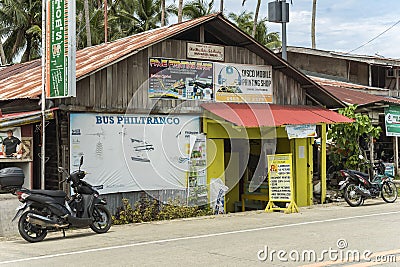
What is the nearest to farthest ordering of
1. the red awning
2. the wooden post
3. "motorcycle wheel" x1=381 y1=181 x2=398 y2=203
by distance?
the red awning
"motorcycle wheel" x1=381 y1=181 x2=398 y2=203
the wooden post

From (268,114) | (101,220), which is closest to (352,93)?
(268,114)

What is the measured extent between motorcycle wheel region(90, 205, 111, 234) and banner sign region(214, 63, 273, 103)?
499 cm

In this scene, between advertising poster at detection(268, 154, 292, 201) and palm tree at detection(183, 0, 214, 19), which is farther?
palm tree at detection(183, 0, 214, 19)

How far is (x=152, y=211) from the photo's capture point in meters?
14.5

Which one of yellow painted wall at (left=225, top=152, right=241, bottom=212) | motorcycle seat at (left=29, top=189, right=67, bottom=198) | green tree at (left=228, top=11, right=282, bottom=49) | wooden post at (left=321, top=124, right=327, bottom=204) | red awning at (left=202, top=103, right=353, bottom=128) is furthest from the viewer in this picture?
green tree at (left=228, top=11, right=282, bottom=49)

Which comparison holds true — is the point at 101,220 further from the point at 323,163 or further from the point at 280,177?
the point at 323,163

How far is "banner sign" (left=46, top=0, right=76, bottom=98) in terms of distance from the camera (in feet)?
41.0

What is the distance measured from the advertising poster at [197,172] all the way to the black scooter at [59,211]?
347 centimetres

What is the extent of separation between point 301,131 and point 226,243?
6.43m

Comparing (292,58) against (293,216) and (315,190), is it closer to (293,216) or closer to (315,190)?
(315,190)

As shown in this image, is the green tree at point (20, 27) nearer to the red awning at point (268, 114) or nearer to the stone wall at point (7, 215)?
the red awning at point (268, 114)

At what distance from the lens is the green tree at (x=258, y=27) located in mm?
45062

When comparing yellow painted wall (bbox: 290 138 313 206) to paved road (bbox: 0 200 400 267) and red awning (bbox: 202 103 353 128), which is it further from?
paved road (bbox: 0 200 400 267)

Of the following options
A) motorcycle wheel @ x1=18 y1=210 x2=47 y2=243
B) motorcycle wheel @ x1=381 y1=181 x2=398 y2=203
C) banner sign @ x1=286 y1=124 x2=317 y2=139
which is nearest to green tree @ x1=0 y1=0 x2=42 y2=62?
banner sign @ x1=286 y1=124 x2=317 y2=139
